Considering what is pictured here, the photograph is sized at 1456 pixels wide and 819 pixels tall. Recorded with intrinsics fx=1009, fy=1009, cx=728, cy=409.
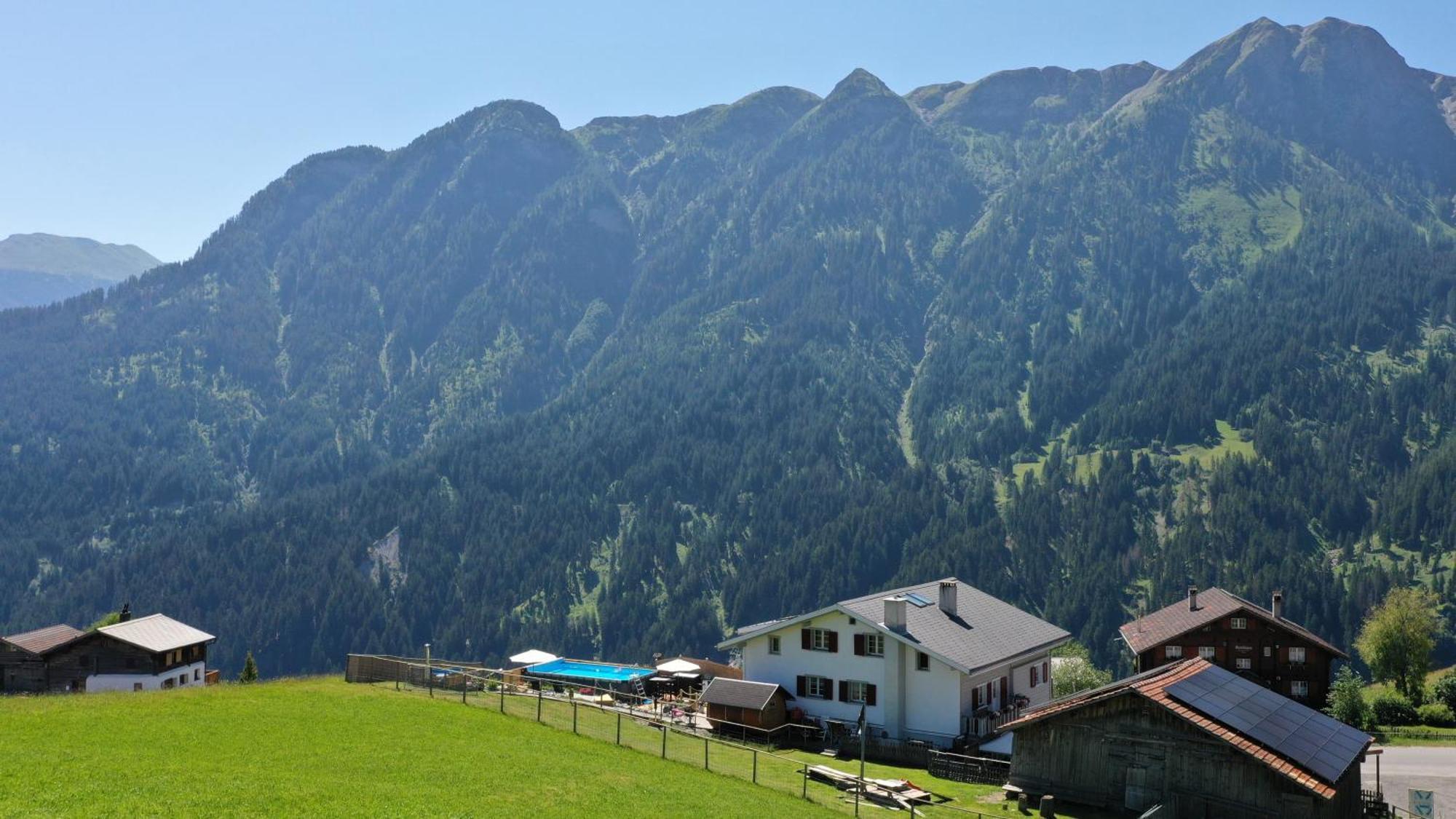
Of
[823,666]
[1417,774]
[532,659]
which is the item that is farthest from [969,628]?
[532,659]

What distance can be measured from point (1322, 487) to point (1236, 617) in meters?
138

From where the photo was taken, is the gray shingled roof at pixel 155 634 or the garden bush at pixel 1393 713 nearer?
the gray shingled roof at pixel 155 634

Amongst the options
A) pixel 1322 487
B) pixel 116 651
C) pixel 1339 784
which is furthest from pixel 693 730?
pixel 1322 487

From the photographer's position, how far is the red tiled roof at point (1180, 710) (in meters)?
35.7

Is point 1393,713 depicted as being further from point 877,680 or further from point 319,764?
point 319,764

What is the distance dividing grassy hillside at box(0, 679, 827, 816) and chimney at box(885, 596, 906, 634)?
20.0 meters

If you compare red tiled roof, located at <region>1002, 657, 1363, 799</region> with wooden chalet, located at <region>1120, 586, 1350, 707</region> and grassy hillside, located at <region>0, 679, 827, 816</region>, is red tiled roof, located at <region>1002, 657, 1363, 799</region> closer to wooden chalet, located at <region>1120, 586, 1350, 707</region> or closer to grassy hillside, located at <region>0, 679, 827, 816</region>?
grassy hillside, located at <region>0, 679, 827, 816</region>

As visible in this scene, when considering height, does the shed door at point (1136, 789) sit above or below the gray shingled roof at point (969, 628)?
below

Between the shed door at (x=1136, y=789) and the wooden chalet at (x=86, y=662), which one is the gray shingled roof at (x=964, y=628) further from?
the wooden chalet at (x=86, y=662)

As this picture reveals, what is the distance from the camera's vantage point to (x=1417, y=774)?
5325 centimetres

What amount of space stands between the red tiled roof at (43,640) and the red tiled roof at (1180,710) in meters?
63.8


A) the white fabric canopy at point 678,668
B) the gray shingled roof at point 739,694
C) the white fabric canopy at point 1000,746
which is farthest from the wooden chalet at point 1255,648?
the gray shingled roof at point 739,694

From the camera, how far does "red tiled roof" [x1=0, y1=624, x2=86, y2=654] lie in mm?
69188

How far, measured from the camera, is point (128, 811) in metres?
23.5
